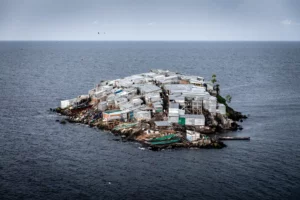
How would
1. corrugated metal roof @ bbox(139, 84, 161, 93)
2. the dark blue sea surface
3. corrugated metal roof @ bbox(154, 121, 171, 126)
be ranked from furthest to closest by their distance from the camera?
corrugated metal roof @ bbox(139, 84, 161, 93)
corrugated metal roof @ bbox(154, 121, 171, 126)
the dark blue sea surface

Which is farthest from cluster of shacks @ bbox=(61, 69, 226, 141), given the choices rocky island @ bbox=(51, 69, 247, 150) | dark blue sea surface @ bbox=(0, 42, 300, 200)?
dark blue sea surface @ bbox=(0, 42, 300, 200)

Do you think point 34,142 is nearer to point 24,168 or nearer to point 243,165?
point 24,168

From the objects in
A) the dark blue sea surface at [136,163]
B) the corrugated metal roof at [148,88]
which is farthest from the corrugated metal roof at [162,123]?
the corrugated metal roof at [148,88]

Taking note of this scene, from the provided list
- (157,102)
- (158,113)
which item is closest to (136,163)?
(158,113)

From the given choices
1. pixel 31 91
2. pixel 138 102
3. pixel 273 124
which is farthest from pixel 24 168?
pixel 31 91

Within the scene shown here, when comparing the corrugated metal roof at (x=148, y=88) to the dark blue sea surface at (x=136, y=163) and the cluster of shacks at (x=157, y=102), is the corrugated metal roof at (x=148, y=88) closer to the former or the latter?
the cluster of shacks at (x=157, y=102)

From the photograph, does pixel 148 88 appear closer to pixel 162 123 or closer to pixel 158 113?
pixel 158 113

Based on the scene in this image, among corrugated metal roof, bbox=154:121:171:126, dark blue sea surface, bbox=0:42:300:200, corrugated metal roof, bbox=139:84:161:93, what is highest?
corrugated metal roof, bbox=139:84:161:93

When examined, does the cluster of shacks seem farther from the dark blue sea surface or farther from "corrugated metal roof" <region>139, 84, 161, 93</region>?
the dark blue sea surface
